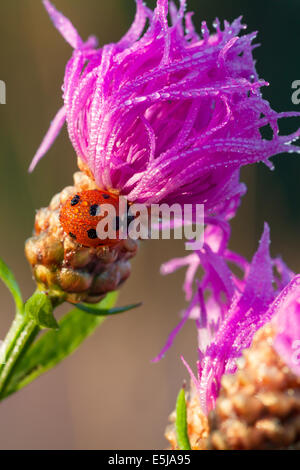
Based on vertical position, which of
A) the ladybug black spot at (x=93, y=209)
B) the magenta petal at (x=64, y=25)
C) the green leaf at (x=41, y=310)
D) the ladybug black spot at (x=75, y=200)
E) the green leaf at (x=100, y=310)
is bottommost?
the green leaf at (x=100, y=310)

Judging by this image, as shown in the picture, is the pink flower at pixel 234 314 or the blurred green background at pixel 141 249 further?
the blurred green background at pixel 141 249

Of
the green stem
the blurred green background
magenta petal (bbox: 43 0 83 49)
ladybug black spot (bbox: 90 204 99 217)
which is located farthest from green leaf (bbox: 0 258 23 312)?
the blurred green background

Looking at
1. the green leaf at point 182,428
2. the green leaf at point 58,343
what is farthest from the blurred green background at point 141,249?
the green leaf at point 182,428

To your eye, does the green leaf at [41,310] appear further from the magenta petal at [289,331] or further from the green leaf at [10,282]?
the magenta petal at [289,331]

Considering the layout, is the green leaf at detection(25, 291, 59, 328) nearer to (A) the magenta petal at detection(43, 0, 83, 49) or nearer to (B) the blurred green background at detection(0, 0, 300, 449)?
(A) the magenta petal at detection(43, 0, 83, 49)

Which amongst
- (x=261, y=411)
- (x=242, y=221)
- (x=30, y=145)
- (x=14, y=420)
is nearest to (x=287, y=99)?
(x=242, y=221)

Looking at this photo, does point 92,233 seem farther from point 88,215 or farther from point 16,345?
point 16,345

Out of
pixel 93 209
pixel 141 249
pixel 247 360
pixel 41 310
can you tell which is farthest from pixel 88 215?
pixel 141 249
